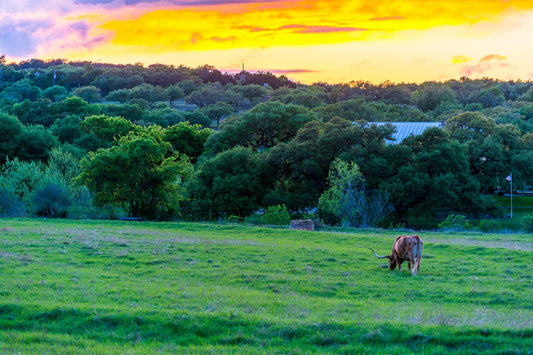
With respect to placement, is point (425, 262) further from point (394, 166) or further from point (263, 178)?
point (263, 178)

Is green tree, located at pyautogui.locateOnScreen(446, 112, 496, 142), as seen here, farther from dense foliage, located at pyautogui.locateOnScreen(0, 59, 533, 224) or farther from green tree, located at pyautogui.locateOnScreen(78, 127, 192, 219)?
green tree, located at pyautogui.locateOnScreen(78, 127, 192, 219)

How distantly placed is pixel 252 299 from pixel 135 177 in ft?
108

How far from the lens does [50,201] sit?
4181cm

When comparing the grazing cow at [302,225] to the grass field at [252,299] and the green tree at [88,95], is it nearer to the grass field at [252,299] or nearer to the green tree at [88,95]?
the grass field at [252,299]

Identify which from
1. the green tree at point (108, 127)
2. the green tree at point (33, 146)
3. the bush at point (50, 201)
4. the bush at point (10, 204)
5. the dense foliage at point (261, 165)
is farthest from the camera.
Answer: the green tree at point (108, 127)

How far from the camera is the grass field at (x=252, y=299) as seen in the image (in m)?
9.58

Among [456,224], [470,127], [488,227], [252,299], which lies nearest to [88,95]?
[470,127]

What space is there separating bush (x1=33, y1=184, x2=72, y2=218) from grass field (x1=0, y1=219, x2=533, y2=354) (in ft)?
60.7

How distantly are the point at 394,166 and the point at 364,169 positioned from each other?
141 inches

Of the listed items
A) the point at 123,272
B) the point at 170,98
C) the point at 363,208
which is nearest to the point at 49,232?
the point at 123,272

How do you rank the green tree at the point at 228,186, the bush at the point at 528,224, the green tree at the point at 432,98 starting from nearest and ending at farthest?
the bush at the point at 528,224
the green tree at the point at 228,186
the green tree at the point at 432,98

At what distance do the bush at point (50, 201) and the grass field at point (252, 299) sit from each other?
60.7 ft

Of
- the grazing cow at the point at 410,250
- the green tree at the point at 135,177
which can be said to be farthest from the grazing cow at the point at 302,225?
the grazing cow at the point at 410,250

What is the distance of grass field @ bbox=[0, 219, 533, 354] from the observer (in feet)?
31.4
